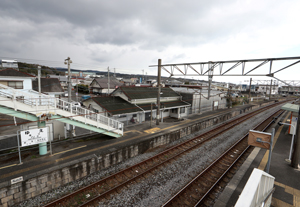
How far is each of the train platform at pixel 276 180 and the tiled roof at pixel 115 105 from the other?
1190 cm

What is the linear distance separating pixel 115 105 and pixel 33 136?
945 centimetres

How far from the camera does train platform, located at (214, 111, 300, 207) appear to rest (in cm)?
655

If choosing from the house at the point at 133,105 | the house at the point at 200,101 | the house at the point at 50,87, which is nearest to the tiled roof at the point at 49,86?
the house at the point at 50,87

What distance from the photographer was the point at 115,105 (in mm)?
17641

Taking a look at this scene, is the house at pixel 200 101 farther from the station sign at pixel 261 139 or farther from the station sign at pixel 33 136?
the station sign at pixel 33 136

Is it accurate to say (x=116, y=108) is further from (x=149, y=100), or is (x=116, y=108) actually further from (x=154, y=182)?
Result: (x=154, y=182)

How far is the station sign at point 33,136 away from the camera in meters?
8.50

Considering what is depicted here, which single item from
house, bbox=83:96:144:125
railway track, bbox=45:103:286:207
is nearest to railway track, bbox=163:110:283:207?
railway track, bbox=45:103:286:207

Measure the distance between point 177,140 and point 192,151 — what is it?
3.03 meters

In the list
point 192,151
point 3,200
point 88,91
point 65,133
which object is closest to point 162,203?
point 192,151

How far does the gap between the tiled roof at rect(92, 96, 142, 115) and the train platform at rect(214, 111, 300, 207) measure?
11896mm

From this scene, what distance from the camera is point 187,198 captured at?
7.25 metres

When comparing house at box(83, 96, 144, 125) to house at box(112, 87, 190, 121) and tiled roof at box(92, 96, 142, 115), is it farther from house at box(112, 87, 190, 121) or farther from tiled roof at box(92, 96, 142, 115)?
house at box(112, 87, 190, 121)

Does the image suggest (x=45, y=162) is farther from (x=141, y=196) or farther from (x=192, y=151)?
(x=192, y=151)
